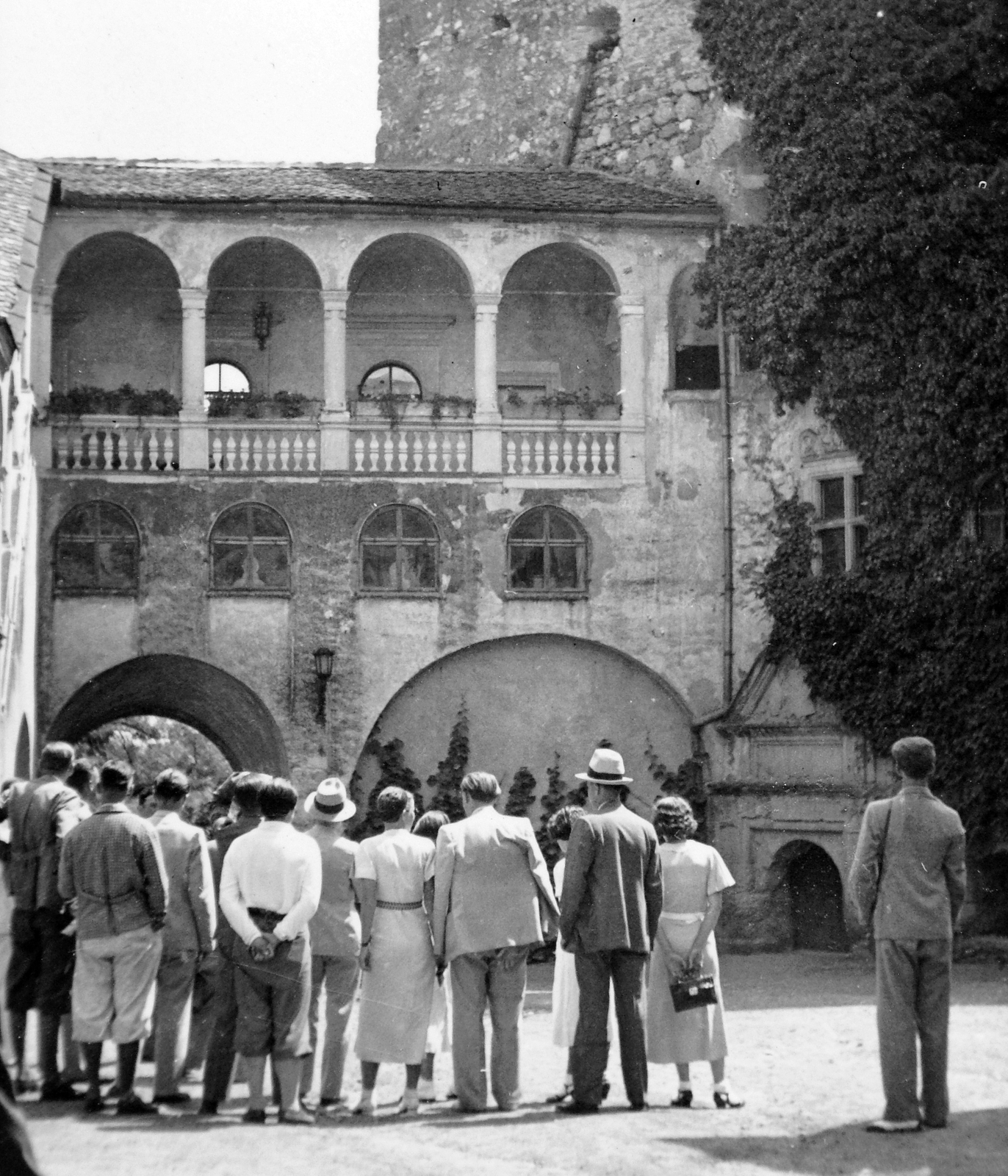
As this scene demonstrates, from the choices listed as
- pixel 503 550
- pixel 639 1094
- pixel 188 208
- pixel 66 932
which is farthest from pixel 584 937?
pixel 188 208

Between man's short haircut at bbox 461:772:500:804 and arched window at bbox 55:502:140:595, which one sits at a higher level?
arched window at bbox 55:502:140:595

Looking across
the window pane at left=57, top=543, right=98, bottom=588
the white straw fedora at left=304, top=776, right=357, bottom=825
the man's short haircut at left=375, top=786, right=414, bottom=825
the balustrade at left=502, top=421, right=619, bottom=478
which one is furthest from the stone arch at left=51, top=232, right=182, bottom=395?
the man's short haircut at left=375, top=786, right=414, bottom=825

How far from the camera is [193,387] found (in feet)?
70.0

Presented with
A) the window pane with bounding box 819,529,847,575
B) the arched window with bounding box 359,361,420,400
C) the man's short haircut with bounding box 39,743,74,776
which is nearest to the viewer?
the man's short haircut with bounding box 39,743,74,776

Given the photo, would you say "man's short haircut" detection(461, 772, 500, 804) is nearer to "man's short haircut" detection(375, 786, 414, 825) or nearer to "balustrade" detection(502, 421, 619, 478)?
"man's short haircut" detection(375, 786, 414, 825)

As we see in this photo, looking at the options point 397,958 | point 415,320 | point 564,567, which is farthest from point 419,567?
point 397,958

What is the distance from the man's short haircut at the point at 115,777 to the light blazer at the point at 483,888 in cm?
166

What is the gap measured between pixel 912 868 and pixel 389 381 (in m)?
15.9

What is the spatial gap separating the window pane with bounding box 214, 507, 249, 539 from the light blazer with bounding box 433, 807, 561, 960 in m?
12.3

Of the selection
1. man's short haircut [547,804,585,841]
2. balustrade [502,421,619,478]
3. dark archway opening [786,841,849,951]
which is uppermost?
balustrade [502,421,619,478]

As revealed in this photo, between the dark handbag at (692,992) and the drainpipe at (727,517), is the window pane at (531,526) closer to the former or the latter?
the drainpipe at (727,517)

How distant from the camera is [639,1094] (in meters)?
8.95

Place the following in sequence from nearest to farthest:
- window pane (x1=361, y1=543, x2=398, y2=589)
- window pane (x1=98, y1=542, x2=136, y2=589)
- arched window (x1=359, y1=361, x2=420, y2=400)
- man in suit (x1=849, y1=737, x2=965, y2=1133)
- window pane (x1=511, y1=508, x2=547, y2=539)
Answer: man in suit (x1=849, y1=737, x2=965, y2=1133) < window pane (x1=98, y1=542, x2=136, y2=589) < window pane (x1=361, y1=543, x2=398, y2=589) < window pane (x1=511, y1=508, x2=547, y2=539) < arched window (x1=359, y1=361, x2=420, y2=400)

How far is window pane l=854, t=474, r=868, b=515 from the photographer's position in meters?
20.1
